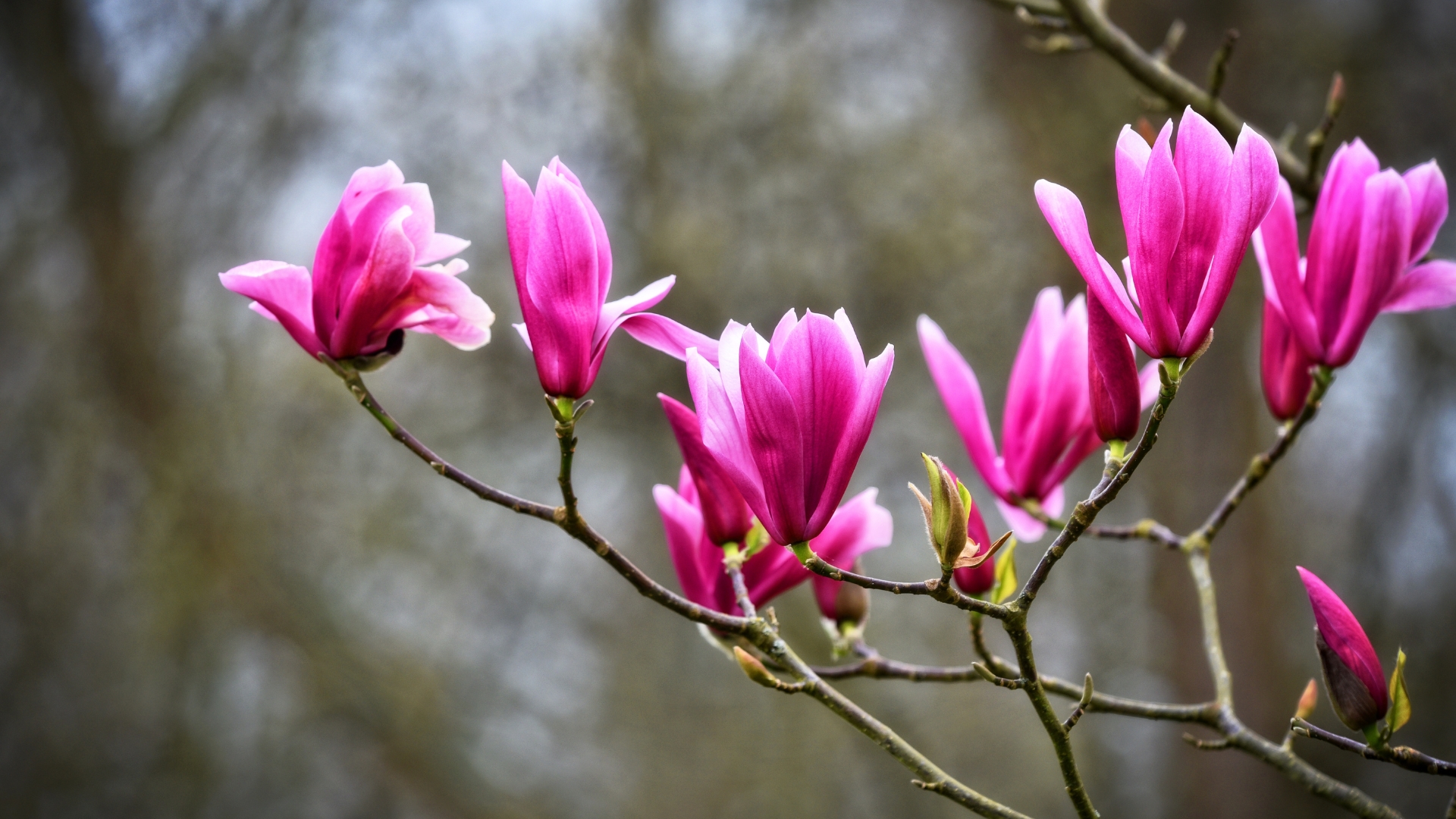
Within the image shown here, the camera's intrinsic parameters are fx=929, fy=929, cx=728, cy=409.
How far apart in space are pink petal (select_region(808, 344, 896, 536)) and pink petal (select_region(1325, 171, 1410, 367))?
7.9 inches

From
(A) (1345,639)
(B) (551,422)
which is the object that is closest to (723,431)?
(A) (1345,639)

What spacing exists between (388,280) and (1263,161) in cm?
30

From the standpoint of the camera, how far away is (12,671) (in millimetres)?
1813

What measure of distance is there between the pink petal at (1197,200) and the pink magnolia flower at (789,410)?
0.32ft

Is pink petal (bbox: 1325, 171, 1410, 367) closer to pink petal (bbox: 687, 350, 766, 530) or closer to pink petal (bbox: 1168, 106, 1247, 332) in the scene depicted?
pink petal (bbox: 1168, 106, 1247, 332)

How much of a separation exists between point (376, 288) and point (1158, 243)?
274mm

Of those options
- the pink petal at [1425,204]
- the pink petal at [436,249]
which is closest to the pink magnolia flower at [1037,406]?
the pink petal at [1425,204]

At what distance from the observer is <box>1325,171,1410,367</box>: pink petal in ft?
1.15

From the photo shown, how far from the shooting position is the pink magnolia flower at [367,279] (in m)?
0.35

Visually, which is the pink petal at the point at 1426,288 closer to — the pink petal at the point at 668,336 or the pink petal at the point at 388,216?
the pink petal at the point at 668,336

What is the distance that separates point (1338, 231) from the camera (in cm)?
37

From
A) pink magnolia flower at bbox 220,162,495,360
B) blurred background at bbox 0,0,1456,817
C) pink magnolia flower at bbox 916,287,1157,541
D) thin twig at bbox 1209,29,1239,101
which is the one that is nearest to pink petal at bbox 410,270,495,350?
pink magnolia flower at bbox 220,162,495,360

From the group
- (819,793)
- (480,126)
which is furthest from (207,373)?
(819,793)

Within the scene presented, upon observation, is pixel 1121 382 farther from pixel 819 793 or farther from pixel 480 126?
pixel 480 126
